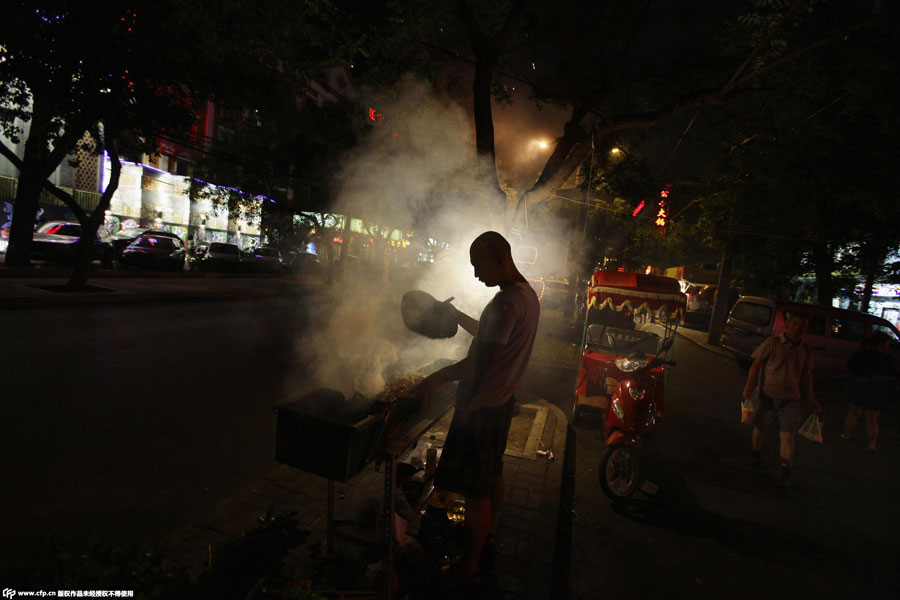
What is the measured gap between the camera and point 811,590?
3.15 meters

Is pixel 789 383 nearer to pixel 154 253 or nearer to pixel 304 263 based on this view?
pixel 154 253

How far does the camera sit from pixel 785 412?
486 centimetres

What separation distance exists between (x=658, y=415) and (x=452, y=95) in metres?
5.98

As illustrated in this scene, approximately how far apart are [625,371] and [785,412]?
172 cm

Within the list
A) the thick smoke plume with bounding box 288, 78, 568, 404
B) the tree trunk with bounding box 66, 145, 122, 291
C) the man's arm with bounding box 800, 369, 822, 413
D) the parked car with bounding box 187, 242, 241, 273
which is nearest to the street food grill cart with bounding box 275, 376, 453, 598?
the thick smoke plume with bounding box 288, 78, 568, 404

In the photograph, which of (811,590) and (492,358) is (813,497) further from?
(492,358)

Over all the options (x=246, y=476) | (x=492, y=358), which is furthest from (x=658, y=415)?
(x=246, y=476)

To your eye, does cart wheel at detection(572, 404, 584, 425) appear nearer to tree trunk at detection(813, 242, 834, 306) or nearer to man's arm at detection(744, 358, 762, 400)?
man's arm at detection(744, 358, 762, 400)

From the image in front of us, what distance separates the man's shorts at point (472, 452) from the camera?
8.48ft

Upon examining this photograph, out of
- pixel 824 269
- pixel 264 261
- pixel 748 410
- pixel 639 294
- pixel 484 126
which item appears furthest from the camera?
pixel 264 261

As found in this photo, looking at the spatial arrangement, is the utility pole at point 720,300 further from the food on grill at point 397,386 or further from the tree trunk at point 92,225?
the tree trunk at point 92,225

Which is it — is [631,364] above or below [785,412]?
above

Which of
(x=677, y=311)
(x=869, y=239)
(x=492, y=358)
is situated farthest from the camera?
(x=869, y=239)

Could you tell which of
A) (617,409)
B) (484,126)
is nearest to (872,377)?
(617,409)
